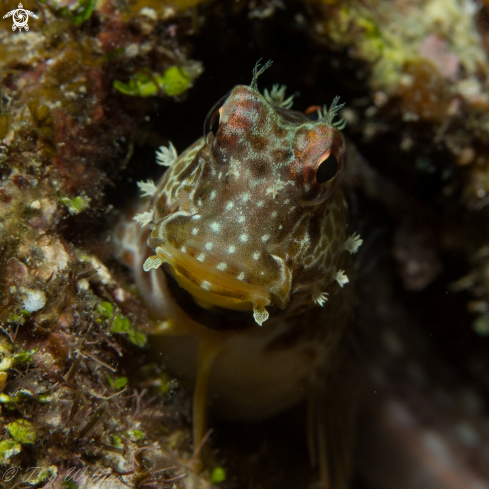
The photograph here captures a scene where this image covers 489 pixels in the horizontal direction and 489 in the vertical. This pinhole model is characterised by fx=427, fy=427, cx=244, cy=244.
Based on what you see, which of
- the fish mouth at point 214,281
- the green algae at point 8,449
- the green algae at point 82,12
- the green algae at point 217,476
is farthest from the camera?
the green algae at point 217,476

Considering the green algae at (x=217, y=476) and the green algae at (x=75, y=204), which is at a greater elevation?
the green algae at (x=75, y=204)

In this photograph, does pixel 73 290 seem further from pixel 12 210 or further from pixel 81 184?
pixel 81 184

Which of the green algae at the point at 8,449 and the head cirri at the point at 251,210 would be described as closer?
the green algae at the point at 8,449

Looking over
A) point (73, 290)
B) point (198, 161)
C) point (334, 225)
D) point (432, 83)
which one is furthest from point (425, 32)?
point (73, 290)

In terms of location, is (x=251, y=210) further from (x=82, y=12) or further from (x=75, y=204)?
(x=82, y=12)

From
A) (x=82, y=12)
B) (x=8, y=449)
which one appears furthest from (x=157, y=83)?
(x=8, y=449)

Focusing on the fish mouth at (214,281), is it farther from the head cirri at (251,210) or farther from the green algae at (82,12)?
the green algae at (82,12)

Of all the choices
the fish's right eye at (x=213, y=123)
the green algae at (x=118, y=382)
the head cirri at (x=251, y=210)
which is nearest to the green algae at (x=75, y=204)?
the head cirri at (x=251, y=210)

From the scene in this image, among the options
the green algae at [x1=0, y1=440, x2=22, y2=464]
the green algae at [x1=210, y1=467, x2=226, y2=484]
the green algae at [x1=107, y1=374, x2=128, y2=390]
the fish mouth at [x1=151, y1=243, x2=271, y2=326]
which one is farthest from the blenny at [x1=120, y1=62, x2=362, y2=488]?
the green algae at [x1=0, y1=440, x2=22, y2=464]
